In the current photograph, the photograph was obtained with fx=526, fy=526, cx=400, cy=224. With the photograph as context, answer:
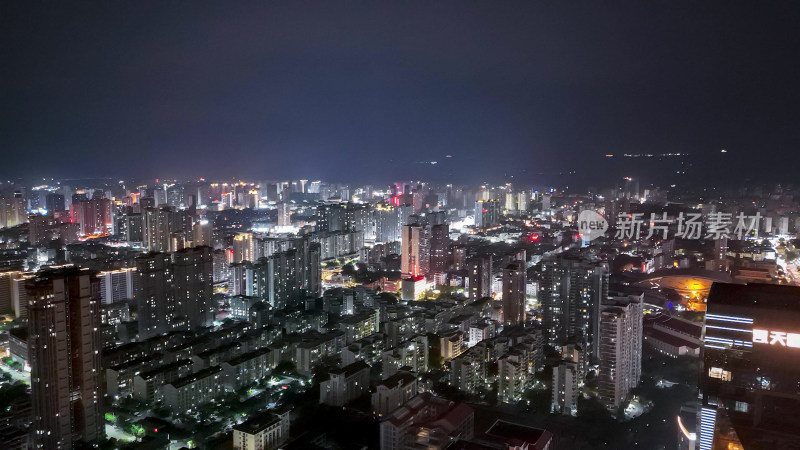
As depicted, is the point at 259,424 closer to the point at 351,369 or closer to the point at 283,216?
the point at 351,369

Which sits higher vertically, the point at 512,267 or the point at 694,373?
the point at 512,267

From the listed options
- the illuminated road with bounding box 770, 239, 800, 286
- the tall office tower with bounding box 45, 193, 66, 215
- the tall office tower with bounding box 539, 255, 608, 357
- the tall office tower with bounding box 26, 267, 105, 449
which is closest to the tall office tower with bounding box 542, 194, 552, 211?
the illuminated road with bounding box 770, 239, 800, 286

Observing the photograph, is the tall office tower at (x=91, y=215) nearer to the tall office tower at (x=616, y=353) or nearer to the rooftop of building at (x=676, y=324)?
the tall office tower at (x=616, y=353)

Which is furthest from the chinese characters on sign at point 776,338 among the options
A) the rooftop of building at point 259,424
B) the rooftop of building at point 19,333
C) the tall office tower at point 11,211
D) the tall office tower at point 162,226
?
the tall office tower at point 11,211

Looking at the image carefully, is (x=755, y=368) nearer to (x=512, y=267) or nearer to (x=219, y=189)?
(x=512, y=267)

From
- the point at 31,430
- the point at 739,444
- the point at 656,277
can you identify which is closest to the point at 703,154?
the point at 656,277

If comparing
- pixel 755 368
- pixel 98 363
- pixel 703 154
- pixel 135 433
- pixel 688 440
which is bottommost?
pixel 135 433
